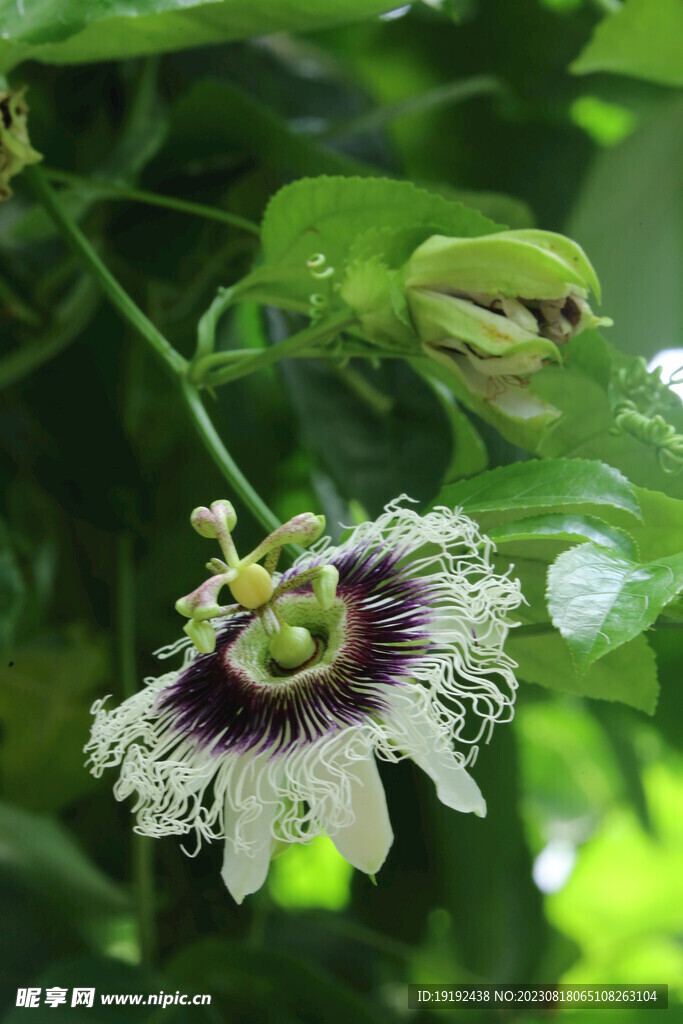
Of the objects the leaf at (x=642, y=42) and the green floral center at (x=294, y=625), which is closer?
the green floral center at (x=294, y=625)

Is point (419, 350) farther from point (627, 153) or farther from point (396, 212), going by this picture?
point (627, 153)

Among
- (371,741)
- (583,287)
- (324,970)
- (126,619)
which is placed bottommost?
(324,970)

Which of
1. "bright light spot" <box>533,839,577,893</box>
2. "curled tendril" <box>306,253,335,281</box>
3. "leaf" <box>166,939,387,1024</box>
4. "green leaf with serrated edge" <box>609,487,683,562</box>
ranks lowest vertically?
"bright light spot" <box>533,839,577,893</box>

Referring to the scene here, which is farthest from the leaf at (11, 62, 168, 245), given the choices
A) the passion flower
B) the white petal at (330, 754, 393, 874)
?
the white petal at (330, 754, 393, 874)

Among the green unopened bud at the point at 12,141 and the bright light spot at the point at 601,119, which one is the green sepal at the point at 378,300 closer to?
the green unopened bud at the point at 12,141

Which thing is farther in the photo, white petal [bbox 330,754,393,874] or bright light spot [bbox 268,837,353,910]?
bright light spot [bbox 268,837,353,910]

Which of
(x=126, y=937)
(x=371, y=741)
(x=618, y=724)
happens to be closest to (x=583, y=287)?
(x=371, y=741)

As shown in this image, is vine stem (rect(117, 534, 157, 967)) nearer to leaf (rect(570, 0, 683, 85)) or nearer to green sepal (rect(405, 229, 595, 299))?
green sepal (rect(405, 229, 595, 299))

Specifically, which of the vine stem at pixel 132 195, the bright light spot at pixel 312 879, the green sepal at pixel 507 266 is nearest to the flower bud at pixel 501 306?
the green sepal at pixel 507 266
